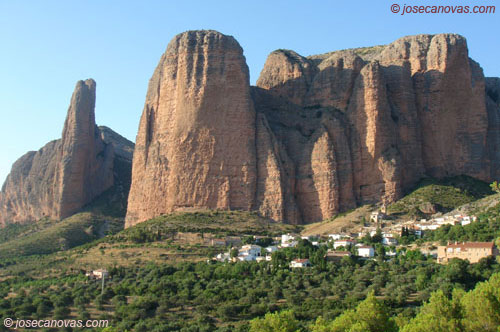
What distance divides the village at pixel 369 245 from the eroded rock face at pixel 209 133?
1073 cm

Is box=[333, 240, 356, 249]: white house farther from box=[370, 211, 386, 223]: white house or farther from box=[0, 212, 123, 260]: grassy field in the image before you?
box=[0, 212, 123, 260]: grassy field

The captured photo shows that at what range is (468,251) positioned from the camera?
59.8m

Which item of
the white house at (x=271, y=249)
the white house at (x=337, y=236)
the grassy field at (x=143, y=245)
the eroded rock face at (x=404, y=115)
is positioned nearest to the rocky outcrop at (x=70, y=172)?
the grassy field at (x=143, y=245)

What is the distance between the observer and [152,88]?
9375 cm

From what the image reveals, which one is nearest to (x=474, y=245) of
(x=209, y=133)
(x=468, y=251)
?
(x=468, y=251)

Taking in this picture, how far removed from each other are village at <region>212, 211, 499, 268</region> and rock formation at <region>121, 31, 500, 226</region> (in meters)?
7.58

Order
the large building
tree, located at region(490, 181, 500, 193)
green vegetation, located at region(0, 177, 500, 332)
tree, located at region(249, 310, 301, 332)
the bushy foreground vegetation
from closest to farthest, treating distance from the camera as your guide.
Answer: green vegetation, located at region(0, 177, 500, 332) < tree, located at region(249, 310, 301, 332) < the bushy foreground vegetation < the large building < tree, located at region(490, 181, 500, 193)

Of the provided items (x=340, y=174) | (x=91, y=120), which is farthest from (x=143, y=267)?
(x=91, y=120)

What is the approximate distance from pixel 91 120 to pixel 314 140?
1337 inches

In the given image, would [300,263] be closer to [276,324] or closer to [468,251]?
[468,251]

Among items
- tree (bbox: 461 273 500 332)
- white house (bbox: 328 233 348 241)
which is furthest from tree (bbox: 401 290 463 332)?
white house (bbox: 328 233 348 241)

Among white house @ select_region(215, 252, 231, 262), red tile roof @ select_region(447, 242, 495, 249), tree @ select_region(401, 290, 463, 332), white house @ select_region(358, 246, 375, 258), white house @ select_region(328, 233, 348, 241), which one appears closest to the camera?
tree @ select_region(401, 290, 463, 332)

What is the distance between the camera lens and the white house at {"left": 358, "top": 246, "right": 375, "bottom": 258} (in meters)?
66.1

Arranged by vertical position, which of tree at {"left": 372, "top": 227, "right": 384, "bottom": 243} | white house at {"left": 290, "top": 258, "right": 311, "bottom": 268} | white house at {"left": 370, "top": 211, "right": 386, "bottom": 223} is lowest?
white house at {"left": 290, "top": 258, "right": 311, "bottom": 268}
